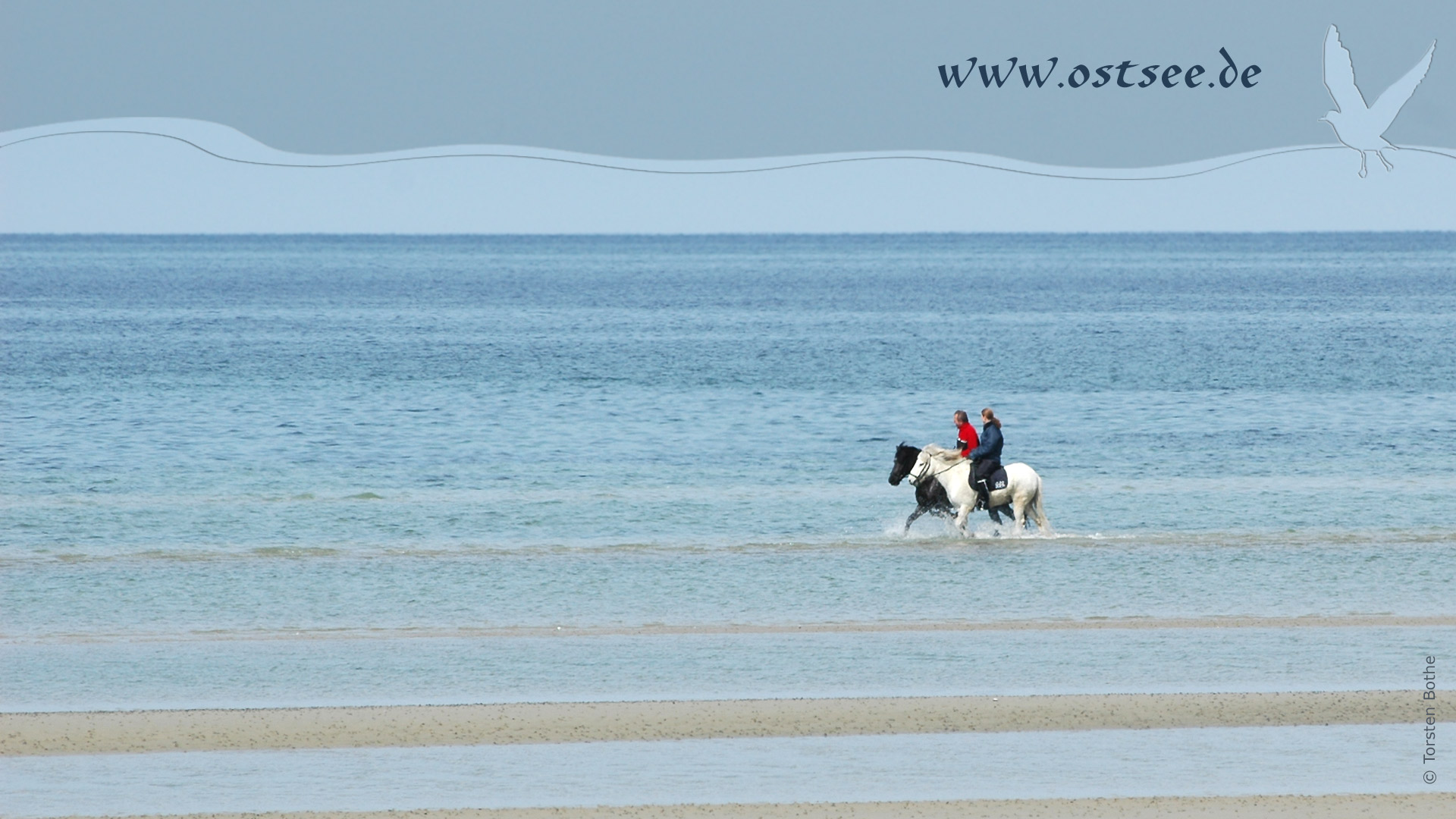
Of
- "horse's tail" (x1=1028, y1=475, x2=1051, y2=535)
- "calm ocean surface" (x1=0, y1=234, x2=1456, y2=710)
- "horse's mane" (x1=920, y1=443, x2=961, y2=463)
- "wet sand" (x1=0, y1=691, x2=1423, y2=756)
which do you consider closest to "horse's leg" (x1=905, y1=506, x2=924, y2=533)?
"calm ocean surface" (x1=0, y1=234, x2=1456, y2=710)

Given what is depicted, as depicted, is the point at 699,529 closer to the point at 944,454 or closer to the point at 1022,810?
the point at 944,454

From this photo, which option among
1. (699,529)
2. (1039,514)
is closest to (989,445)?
(1039,514)

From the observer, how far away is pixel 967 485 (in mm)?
21609

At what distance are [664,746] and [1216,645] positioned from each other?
5.98m

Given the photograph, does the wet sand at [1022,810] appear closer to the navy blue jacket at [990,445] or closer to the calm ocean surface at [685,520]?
the calm ocean surface at [685,520]

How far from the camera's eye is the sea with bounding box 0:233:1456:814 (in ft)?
45.5

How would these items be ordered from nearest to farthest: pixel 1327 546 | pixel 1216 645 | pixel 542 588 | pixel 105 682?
pixel 105 682 < pixel 1216 645 < pixel 542 588 < pixel 1327 546

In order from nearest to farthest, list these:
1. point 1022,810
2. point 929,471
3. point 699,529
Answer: point 1022,810 < point 929,471 < point 699,529

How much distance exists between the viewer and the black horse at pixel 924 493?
71.8 ft

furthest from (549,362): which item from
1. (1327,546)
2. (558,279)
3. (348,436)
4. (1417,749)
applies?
(558,279)

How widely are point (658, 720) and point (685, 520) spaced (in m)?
12.4

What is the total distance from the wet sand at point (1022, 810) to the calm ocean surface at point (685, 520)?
294 centimetres

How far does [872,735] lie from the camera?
37.5 feet

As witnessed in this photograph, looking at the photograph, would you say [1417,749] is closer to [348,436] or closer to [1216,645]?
[1216,645]
